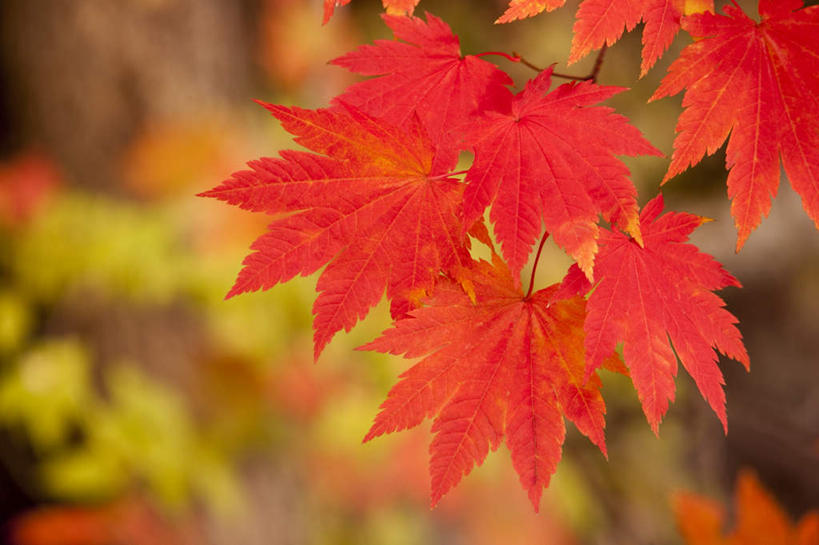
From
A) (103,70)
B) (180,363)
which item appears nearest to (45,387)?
(180,363)

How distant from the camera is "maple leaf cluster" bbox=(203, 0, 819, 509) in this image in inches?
28.6

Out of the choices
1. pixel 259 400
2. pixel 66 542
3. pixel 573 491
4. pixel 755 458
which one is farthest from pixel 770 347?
pixel 66 542

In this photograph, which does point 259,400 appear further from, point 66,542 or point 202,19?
point 202,19

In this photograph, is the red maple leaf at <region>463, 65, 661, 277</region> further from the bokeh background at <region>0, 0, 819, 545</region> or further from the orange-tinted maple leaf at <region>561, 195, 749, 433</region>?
the bokeh background at <region>0, 0, 819, 545</region>

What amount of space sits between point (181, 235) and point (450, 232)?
1.99 m

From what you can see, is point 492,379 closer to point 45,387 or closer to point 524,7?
point 524,7

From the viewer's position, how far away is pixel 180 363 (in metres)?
2.91

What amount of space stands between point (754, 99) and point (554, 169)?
0.95 feet

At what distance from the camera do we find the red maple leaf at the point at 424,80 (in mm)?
832

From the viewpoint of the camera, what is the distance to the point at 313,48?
163 inches

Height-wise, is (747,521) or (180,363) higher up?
(180,363)

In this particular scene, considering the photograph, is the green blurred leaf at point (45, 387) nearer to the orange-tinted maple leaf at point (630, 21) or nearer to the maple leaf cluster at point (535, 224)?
the maple leaf cluster at point (535, 224)

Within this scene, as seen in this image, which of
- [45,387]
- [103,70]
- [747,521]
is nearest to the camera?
[747,521]

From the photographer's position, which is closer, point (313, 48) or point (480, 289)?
point (480, 289)
